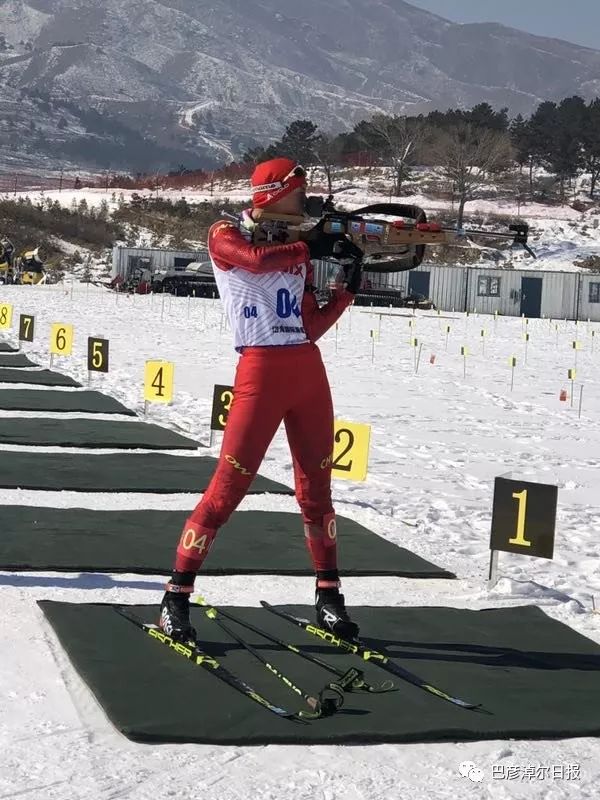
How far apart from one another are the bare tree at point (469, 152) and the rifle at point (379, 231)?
6941 cm

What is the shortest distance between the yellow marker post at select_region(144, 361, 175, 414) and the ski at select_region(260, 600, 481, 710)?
7.43m

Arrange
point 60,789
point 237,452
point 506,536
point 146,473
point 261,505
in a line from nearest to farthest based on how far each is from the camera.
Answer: point 60,789 → point 237,452 → point 506,536 → point 261,505 → point 146,473

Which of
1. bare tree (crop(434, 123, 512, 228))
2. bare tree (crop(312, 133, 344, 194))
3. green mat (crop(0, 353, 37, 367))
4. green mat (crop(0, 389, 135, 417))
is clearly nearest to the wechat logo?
green mat (crop(0, 389, 135, 417))

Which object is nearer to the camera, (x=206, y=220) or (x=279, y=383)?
(x=279, y=383)

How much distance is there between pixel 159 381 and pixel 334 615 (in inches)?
318

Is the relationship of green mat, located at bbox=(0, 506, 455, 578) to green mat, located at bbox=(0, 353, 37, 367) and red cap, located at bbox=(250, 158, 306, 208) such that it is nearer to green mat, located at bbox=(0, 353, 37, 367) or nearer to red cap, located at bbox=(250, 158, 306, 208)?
red cap, located at bbox=(250, 158, 306, 208)

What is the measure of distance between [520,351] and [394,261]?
23.3 m

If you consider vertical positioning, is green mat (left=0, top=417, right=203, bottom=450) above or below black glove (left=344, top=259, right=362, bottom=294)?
below

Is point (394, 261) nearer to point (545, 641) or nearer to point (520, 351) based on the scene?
→ point (545, 641)

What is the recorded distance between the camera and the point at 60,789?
373 cm

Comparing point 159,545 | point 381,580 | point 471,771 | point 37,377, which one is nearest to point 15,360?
point 37,377

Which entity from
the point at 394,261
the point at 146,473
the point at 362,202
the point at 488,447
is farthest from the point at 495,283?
the point at 394,261

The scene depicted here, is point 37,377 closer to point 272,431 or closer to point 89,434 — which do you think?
point 89,434

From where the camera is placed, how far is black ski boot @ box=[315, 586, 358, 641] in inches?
209
